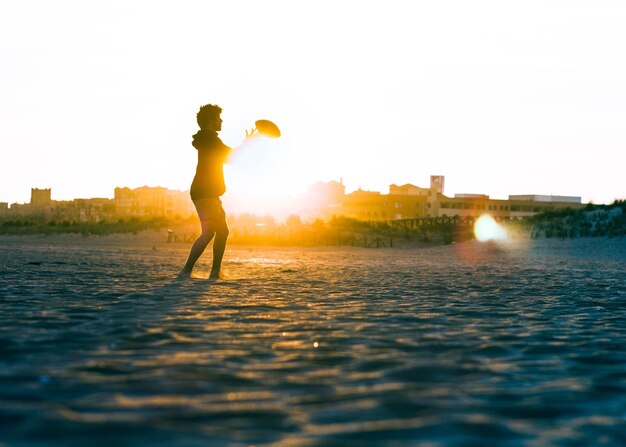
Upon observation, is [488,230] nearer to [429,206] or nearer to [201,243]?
[201,243]

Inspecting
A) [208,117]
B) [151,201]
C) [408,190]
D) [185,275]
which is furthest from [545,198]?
[185,275]

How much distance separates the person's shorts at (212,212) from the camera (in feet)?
30.9

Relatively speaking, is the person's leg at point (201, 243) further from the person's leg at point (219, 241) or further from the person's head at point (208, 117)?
the person's head at point (208, 117)

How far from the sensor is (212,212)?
942 centimetres

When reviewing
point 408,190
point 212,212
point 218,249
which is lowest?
point 218,249

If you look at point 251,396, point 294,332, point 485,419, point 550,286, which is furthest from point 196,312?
point 550,286

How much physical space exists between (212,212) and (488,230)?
29629 mm

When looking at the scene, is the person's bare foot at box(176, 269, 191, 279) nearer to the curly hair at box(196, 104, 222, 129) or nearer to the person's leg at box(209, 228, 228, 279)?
the person's leg at box(209, 228, 228, 279)

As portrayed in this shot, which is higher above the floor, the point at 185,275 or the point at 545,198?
the point at 545,198

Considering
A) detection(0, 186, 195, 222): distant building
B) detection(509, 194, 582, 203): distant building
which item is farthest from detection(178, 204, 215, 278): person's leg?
detection(0, 186, 195, 222): distant building

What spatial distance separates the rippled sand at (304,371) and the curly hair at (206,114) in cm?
327

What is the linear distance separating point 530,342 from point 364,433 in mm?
2433

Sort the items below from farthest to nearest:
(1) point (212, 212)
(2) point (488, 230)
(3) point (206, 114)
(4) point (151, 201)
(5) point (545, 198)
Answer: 1. (4) point (151, 201)
2. (5) point (545, 198)
3. (2) point (488, 230)
4. (3) point (206, 114)
5. (1) point (212, 212)

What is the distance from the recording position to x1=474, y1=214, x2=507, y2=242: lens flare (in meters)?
35.2
